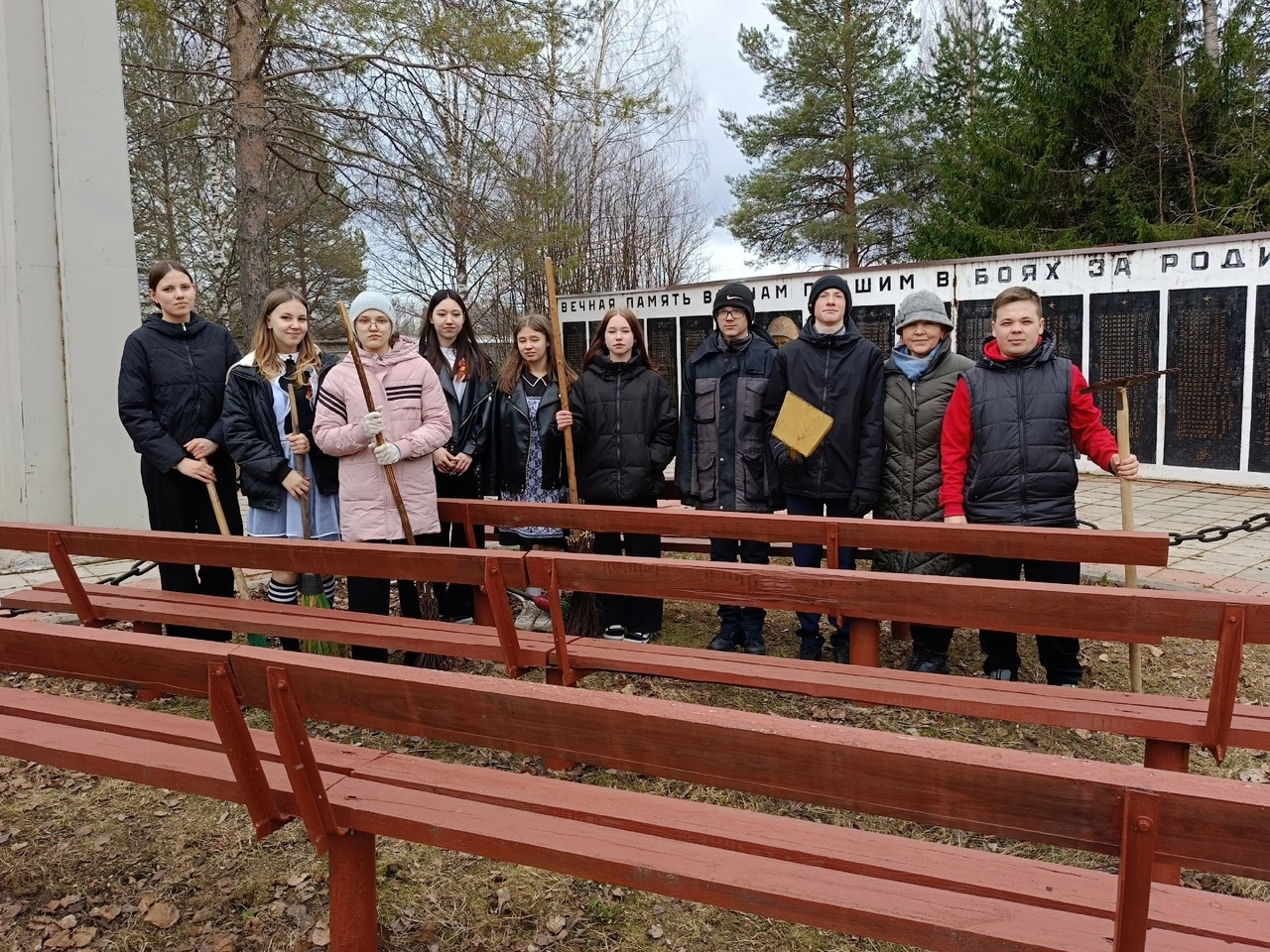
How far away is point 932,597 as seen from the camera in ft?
9.05

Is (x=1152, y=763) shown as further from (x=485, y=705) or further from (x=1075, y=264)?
(x=1075, y=264)

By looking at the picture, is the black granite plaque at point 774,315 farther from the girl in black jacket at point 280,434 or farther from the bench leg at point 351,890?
the bench leg at point 351,890

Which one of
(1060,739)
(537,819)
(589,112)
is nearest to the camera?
(537,819)

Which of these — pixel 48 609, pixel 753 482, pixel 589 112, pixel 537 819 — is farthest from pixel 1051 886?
pixel 589 112

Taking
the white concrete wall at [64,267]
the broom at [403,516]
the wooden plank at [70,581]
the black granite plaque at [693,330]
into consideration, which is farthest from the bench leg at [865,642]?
the black granite plaque at [693,330]

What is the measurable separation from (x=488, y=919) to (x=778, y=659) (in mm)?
1203

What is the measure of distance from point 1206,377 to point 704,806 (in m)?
8.81

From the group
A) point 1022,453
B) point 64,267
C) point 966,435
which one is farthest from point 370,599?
point 64,267

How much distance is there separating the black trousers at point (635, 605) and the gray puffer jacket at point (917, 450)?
1130 mm

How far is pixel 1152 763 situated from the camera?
258 cm

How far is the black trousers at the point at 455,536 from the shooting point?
4.89 meters

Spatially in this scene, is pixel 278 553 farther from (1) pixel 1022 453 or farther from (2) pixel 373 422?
(1) pixel 1022 453

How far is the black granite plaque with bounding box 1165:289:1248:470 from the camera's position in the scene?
345 inches

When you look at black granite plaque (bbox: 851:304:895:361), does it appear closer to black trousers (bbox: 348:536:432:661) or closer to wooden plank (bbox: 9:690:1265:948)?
black trousers (bbox: 348:536:432:661)
